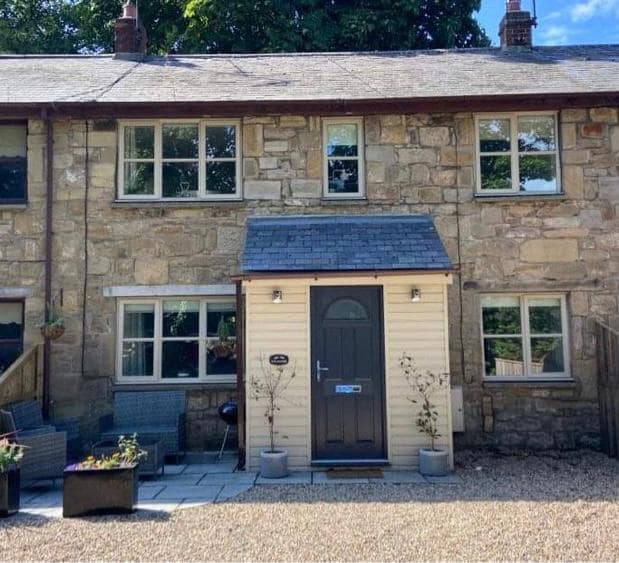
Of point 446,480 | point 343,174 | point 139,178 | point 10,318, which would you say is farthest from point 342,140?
point 10,318

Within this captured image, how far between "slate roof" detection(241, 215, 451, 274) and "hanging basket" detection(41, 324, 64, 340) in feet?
Answer: 10.6

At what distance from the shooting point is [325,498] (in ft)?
22.7

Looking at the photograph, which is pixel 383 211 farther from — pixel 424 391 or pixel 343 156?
pixel 424 391

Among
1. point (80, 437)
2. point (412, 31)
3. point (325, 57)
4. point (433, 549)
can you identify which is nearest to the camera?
point (433, 549)

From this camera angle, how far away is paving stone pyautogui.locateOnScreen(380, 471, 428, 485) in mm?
7704

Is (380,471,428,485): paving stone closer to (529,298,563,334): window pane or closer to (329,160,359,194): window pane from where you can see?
(529,298,563,334): window pane

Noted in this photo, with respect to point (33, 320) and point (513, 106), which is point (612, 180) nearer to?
point (513, 106)

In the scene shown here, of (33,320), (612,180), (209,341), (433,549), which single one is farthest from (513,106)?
(33,320)

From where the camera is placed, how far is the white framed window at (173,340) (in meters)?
9.88

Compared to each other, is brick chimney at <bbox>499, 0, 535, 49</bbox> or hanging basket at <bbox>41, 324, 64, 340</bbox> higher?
brick chimney at <bbox>499, 0, 535, 49</bbox>

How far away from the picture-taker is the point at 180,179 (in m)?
10.3

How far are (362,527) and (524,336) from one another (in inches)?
205

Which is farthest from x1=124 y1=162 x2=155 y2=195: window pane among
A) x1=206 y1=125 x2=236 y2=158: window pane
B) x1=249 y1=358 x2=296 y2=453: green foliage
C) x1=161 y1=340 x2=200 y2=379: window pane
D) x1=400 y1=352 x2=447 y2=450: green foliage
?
x1=400 y1=352 x2=447 y2=450: green foliage

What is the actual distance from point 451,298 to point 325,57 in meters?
6.15
